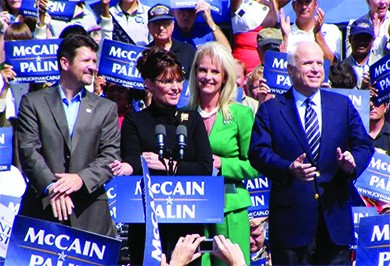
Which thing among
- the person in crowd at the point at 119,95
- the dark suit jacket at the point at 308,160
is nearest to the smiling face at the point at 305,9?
the person in crowd at the point at 119,95

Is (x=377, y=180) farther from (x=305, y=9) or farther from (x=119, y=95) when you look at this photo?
(x=305, y=9)

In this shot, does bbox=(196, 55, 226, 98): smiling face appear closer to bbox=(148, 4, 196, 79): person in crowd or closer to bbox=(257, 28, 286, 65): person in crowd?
bbox=(148, 4, 196, 79): person in crowd

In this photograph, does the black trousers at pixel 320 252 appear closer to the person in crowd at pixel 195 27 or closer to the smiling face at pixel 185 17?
the person in crowd at pixel 195 27

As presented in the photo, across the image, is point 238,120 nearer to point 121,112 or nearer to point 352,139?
point 352,139

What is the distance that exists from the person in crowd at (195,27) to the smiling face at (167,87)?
3544 mm

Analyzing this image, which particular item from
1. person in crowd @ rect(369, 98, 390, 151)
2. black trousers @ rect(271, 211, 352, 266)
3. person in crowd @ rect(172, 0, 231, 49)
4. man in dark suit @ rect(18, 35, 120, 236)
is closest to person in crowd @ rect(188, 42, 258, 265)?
black trousers @ rect(271, 211, 352, 266)

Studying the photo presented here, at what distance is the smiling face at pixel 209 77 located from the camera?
28.3 feet

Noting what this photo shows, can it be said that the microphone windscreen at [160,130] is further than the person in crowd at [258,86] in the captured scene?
No

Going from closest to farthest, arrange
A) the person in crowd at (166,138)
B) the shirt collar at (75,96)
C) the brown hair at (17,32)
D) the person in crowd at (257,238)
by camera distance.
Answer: the person in crowd at (166,138), the shirt collar at (75,96), the person in crowd at (257,238), the brown hair at (17,32)

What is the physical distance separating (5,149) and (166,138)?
2.32 meters

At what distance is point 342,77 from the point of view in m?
10.7

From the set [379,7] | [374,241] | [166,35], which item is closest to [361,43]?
[379,7]

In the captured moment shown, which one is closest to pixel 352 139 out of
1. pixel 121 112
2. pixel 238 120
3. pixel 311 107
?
pixel 311 107

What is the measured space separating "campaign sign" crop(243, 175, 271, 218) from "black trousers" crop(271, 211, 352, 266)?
2.28m
